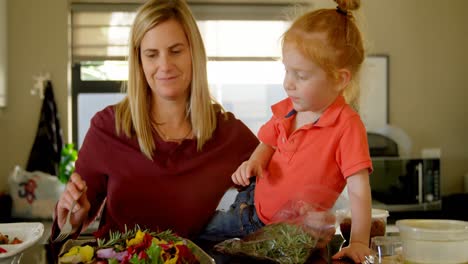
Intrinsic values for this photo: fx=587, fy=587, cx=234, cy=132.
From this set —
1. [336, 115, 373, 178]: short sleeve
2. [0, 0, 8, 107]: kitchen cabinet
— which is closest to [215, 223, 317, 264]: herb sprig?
[336, 115, 373, 178]: short sleeve

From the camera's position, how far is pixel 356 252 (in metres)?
0.90

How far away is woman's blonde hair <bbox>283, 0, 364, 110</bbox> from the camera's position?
1006mm

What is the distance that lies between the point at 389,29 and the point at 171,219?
9.41 feet

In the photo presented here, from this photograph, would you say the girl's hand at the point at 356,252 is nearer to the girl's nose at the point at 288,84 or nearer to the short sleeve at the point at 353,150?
the short sleeve at the point at 353,150

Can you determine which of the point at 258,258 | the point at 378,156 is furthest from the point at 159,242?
the point at 378,156

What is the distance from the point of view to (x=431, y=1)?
3924 mm

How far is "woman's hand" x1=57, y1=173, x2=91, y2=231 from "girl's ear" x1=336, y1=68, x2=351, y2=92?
0.50m

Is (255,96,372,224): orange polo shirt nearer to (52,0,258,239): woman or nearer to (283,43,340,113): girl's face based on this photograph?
(283,43,340,113): girl's face

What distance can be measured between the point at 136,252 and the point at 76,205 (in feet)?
1.51

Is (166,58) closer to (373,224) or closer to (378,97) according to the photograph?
(373,224)

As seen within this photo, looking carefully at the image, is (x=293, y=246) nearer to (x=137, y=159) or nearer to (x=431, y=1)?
(x=137, y=159)

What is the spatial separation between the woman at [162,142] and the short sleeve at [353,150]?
1.42 ft

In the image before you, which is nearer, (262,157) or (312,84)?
(312,84)

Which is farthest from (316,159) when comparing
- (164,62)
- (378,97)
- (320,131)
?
(378,97)
